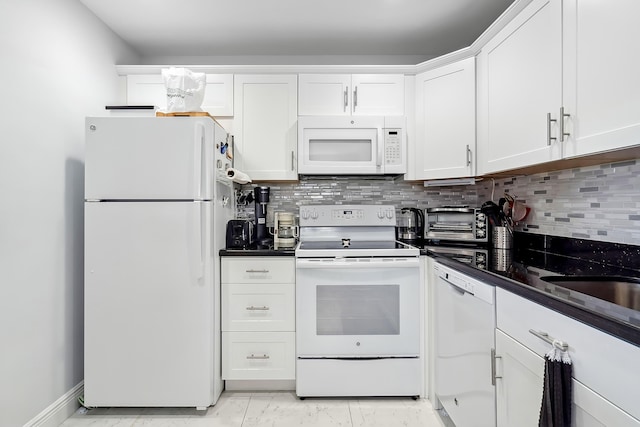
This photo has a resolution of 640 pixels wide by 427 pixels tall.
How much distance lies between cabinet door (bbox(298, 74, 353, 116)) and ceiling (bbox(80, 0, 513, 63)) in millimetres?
338

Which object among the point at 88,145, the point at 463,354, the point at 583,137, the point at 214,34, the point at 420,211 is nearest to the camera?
the point at 583,137

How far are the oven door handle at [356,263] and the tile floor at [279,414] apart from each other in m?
0.85

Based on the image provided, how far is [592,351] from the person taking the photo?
0.79 metres

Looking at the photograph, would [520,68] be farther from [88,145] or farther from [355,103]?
[88,145]

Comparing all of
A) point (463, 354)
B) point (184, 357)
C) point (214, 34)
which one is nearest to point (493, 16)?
point (214, 34)

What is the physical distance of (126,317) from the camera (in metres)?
1.77

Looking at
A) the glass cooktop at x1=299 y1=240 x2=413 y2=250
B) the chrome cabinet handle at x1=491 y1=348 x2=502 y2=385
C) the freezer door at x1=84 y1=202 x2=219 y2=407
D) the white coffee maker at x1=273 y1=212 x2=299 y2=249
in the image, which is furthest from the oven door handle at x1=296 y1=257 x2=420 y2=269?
the chrome cabinet handle at x1=491 y1=348 x2=502 y2=385

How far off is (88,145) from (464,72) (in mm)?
2344

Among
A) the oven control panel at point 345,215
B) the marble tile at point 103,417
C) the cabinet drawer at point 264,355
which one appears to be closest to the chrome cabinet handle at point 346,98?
the oven control panel at point 345,215

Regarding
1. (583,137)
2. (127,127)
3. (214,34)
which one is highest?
(214,34)

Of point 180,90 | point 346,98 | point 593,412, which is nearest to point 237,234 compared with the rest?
point 180,90

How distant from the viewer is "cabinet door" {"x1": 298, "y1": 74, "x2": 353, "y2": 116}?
2.32 m

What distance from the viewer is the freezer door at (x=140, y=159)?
176cm

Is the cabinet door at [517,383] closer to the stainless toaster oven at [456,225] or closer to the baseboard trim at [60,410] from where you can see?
the stainless toaster oven at [456,225]
